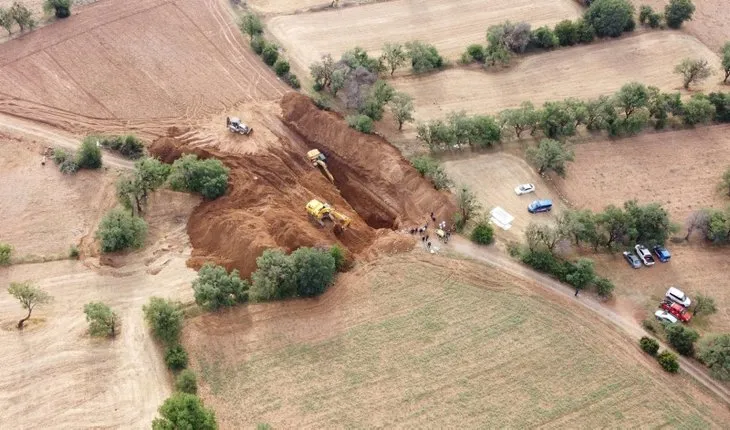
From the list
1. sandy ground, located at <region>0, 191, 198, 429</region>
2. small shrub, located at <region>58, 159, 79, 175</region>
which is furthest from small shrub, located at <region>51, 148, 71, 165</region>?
sandy ground, located at <region>0, 191, 198, 429</region>

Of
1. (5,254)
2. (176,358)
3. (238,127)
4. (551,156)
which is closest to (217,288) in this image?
(176,358)

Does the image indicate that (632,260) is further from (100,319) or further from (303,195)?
(100,319)

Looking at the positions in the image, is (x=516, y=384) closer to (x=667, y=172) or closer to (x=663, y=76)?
(x=667, y=172)

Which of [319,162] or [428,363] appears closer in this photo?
[428,363]

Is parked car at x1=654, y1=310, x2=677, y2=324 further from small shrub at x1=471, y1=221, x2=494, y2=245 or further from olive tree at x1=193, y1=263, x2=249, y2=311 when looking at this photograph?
olive tree at x1=193, y1=263, x2=249, y2=311

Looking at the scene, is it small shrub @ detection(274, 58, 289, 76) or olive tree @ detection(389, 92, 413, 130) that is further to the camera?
small shrub @ detection(274, 58, 289, 76)

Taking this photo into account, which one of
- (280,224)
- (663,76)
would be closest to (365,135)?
(280,224)

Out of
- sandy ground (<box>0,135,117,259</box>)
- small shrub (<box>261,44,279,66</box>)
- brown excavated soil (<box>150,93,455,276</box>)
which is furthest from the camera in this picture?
small shrub (<box>261,44,279,66</box>)
